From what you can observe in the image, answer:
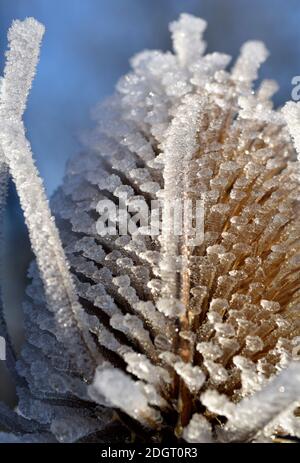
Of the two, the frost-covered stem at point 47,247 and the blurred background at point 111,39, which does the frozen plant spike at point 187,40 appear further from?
the blurred background at point 111,39

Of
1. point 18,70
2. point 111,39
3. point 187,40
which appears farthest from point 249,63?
point 111,39

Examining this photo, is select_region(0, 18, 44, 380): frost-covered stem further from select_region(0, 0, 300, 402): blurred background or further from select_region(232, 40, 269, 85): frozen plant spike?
select_region(0, 0, 300, 402): blurred background

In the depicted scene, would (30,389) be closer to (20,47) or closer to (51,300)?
(51,300)

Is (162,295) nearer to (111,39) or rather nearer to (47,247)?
(47,247)

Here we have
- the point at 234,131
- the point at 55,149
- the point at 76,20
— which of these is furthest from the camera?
the point at 76,20
